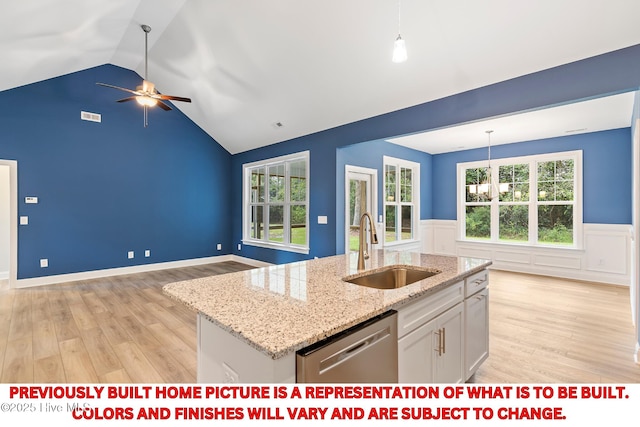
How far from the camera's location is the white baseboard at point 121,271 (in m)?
4.97

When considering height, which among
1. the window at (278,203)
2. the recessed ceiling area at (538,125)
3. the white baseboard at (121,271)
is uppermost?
the recessed ceiling area at (538,125)

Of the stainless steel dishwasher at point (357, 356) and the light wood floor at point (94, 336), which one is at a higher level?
the stainless steel dishwasher at point (357, 356)

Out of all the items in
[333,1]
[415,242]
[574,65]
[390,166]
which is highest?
[333,1]

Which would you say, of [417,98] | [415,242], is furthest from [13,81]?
[415,242]

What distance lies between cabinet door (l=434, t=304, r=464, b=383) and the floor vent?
643cm

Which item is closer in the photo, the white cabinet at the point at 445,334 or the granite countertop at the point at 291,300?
the granite countertop at the point at 291,300

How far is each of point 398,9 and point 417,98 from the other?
4.20 ft

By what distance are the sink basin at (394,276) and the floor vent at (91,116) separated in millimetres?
5905

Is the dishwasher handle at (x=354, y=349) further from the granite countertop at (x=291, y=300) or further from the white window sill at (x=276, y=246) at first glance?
the white window sill at (x=276, y=246)

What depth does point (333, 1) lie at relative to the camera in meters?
3.02

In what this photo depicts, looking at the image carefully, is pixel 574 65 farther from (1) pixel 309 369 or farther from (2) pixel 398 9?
(1) pixel 309 369

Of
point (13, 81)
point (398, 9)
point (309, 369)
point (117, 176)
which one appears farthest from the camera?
point (117, 176)

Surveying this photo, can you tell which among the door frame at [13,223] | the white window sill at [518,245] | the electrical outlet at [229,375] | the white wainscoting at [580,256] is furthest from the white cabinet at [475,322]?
the door frame at [13,223]

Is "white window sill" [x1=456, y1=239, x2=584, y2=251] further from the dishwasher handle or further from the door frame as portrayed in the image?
the door frame
